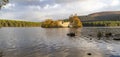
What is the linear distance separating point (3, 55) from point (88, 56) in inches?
635

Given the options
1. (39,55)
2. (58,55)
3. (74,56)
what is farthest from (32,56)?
(74,56)

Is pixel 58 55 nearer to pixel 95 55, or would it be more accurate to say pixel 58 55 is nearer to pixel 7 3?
pixel 95 55

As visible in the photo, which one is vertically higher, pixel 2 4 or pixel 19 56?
pixel 2 4

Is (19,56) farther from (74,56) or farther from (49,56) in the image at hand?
(74,56)

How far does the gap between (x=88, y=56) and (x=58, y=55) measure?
5.80 m

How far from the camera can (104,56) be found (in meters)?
41.7

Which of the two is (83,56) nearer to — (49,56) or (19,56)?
(49,56)

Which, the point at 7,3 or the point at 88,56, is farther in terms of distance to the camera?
the point at 7,3

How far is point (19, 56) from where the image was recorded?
4141 cm

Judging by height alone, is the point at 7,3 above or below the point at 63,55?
above

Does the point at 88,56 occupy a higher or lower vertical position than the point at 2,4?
lower

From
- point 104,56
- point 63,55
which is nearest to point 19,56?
point 63,55

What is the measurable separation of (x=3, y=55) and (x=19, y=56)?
10.6 feet

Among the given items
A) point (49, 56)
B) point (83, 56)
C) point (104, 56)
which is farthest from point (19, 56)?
point (104, 56)
